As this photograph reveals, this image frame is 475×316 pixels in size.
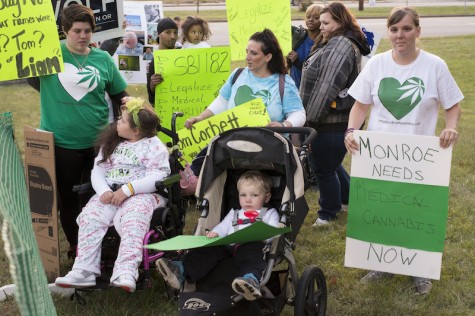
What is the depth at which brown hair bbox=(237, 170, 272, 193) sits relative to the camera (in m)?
4.33

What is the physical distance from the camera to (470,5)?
31.1m

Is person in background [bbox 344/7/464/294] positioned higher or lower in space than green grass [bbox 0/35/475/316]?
higher

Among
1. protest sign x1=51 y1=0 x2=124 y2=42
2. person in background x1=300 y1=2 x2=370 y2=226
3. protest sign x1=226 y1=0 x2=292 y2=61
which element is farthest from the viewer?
protest sign x1=226 y1=0 x2=292 y2=61

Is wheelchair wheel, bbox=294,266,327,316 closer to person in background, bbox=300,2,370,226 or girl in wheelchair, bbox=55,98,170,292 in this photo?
girl in wheelchair, bbox=55,98,170,292

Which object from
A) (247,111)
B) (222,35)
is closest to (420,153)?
(247,111)

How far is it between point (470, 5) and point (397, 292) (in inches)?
1136

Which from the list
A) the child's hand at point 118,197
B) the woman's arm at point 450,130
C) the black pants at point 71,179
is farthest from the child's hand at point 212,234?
the woman's arm at point 450,130

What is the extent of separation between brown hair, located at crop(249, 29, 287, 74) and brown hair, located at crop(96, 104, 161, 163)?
3.12 ft

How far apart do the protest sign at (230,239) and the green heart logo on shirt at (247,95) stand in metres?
1.50

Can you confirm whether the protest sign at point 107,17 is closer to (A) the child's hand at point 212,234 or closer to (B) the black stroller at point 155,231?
Result: (B) the black stroller at point 155,231

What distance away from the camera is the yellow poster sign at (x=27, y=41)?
454 centimetres

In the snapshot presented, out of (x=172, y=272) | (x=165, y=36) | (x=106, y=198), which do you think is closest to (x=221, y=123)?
(x=106, y=198)

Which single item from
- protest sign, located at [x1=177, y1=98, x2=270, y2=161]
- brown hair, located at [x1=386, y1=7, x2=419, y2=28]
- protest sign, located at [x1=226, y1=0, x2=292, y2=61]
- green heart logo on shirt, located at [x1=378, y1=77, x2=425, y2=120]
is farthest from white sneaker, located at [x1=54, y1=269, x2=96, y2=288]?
protest sign, located at [x1=226, y1=0, x2=292, y2=61]

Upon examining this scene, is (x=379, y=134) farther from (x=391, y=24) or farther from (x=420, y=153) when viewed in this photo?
(x=391, y=24)
